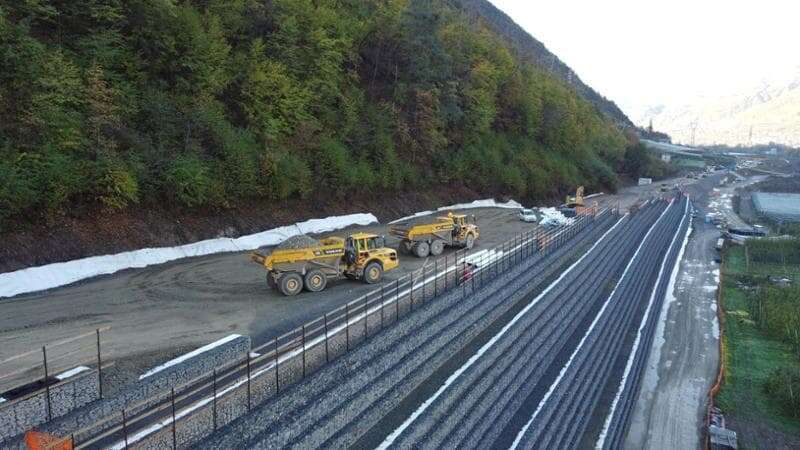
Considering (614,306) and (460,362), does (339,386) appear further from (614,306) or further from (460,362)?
(614,306)

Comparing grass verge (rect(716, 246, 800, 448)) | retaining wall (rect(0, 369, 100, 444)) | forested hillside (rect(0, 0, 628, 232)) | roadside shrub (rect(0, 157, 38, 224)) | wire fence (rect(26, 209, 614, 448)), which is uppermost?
forested hillside (rect(0, 0, 628, 232))

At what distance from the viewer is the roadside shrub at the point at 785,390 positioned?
21781 millimetres

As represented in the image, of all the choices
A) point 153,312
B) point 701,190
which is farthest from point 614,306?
point 701,190

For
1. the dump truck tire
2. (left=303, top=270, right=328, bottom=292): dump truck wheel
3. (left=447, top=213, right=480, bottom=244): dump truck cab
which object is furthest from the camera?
the dump truck tire

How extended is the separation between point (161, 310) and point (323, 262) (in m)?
5.89

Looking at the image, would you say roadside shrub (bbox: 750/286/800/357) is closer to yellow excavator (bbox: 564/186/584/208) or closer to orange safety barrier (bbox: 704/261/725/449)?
orange safety barrier (bbox: 704/261/725/449)

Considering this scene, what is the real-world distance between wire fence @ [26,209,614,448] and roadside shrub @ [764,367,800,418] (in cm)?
1416

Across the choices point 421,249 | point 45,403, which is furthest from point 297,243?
point 45,403

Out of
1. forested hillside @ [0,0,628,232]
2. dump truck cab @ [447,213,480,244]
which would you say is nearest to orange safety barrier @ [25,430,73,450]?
forested hillside @ [0,0,628,232]

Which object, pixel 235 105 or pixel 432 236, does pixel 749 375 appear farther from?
pixel 235 105

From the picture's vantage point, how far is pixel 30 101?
20391mm

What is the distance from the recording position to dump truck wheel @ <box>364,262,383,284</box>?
2069cm

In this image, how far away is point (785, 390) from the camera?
2255 cm

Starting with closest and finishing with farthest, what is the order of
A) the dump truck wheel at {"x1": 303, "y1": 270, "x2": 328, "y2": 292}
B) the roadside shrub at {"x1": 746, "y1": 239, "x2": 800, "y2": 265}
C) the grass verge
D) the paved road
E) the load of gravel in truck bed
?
the dump truck wheel at {"x1": 303, "y1": 270, "x2": 328, "y2": 292} < the load of gravel in truck bed < the paved road < the grass verge < the roadside shrub at {"x1": 746, "y1": 239, "x2": 800, "y2": 265}
